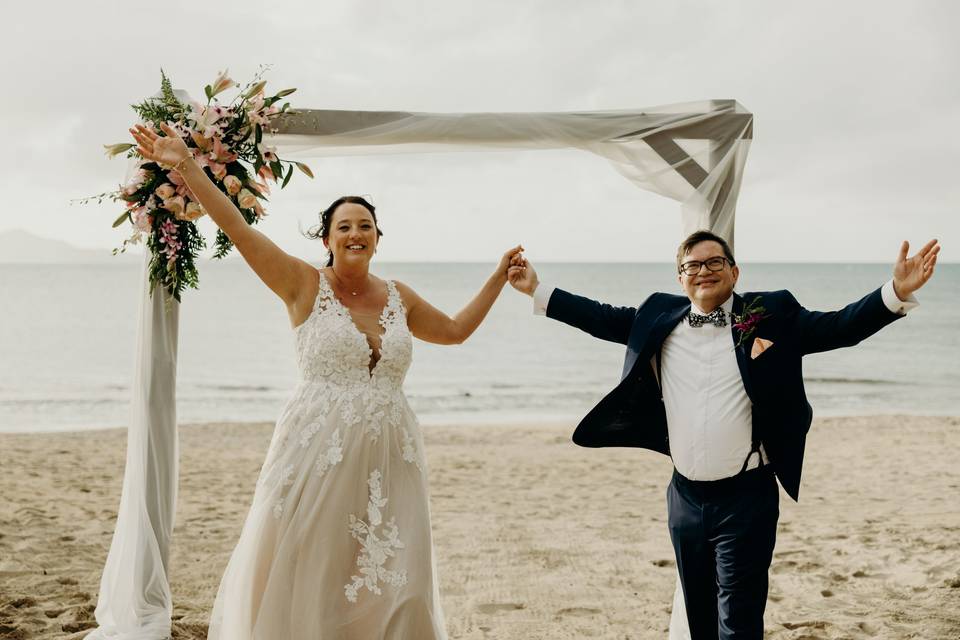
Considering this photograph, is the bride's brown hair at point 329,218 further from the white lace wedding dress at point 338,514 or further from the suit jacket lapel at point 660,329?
the suit jacket lapel at point 660,329

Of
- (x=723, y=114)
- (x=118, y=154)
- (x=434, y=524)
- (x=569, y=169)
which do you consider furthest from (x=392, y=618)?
(x=569, y=169)

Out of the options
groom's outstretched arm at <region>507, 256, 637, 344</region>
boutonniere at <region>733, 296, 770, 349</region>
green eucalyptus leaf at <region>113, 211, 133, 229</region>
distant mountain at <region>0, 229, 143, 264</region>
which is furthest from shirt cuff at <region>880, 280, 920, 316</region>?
distant mountain at <region>0, 229, 143, 264</region>

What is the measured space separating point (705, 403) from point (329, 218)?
1927mm

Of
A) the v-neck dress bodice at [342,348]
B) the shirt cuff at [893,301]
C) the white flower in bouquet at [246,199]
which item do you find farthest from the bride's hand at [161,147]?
the shirt cuff at [893,301]

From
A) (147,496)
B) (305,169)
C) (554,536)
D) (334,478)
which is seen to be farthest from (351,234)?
(554,536)

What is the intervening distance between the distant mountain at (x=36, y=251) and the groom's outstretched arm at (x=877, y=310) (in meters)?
125

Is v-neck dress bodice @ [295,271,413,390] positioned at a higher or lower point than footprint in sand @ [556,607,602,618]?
higher

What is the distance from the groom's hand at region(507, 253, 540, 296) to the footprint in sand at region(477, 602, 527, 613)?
7.80 feet

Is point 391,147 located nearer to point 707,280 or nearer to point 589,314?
point 589,314

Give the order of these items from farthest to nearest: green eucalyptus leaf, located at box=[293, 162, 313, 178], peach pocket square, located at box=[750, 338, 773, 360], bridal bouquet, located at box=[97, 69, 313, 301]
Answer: green eucalyptus leaf, located at box=[293, 162, 313, 178] → bridal bouquet, located at box=[97, 69, 313, 301] → peach pocket square, located at box=[750, 338, 773, 360]

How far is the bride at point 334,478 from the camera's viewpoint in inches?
139

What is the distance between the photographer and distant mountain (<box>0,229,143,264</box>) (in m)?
119

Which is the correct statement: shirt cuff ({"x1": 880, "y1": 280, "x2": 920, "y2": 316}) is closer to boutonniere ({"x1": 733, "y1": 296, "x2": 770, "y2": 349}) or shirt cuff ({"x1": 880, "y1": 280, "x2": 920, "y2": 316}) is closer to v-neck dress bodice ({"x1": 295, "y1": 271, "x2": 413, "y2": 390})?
boutonniere ({"x1": 733, "y1": 296, "x2": 770, "y2": 349})

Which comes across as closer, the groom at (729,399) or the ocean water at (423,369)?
the groom at (729,399)
